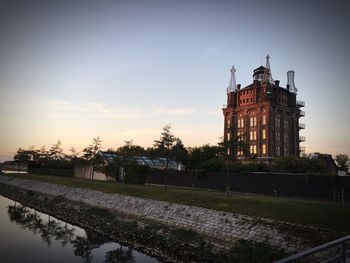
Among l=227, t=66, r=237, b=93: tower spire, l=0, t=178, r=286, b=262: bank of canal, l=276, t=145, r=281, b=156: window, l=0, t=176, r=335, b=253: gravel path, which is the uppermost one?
l=227, t=66, r=237, b=93: tower spire

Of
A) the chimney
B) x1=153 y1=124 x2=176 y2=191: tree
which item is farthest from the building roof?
the chimney

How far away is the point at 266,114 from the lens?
75.9 metres

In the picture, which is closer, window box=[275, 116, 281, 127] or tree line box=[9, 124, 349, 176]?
tree line box=[9, 124, 349, 176]

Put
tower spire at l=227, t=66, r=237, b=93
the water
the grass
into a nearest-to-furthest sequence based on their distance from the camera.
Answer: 1. the water
2. the grass
3. tower spire at l=227, t=66, r=237, b=93

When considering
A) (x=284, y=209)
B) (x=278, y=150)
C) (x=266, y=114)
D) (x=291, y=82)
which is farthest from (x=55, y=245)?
(x=291, y=82)

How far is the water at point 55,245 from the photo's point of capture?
58.9ft

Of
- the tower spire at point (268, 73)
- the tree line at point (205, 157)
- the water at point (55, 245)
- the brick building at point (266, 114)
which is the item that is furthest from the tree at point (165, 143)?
the tower spire at point (268, 73)

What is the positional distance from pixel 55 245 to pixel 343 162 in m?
75.8

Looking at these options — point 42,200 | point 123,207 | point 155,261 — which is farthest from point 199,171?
point 155,261

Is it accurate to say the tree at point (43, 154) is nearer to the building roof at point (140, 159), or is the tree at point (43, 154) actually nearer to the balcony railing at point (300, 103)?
the building roof at point (140, 159)

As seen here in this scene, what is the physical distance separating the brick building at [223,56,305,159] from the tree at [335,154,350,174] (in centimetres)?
1136

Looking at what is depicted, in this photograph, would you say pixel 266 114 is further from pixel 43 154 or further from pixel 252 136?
pixel 43 154

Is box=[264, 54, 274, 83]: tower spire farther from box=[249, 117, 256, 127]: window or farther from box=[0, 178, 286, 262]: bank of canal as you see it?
box=[0, 178, 286, 262]: bank of canal

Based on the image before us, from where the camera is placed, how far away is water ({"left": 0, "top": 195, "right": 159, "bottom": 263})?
17938 millimetres
